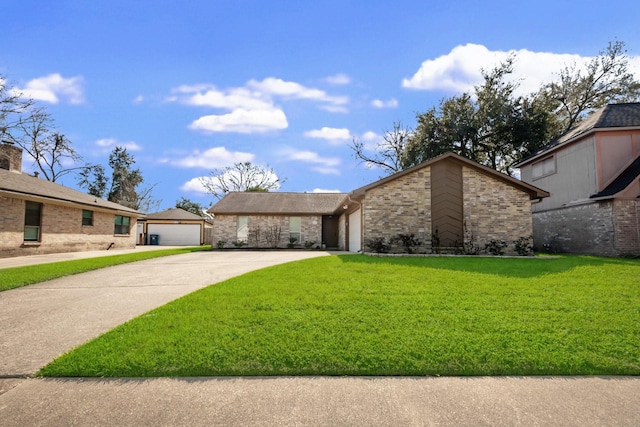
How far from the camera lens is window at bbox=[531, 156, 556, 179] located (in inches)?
702

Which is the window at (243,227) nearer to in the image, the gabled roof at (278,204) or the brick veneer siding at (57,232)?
the gabled roof at (278,204)

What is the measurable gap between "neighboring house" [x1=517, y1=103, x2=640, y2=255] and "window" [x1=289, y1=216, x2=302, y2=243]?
1487cm

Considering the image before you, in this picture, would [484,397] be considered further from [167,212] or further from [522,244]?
[167,212]

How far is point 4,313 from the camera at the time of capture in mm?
5383

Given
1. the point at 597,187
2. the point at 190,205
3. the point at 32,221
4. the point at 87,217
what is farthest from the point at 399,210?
the point at 190,205

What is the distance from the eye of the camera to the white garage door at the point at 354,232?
16.1 m

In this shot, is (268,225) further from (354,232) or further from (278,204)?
(354,232)

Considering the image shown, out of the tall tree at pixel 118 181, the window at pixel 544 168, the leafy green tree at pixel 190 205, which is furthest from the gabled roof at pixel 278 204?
the leafy green tree at pixel 190 205

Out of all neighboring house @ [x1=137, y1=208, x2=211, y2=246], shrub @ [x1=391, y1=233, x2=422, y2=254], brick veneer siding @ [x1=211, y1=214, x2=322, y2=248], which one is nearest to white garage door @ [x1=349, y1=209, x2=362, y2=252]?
shrub @ [x1=391, y1=233, x2=422, y2=254]

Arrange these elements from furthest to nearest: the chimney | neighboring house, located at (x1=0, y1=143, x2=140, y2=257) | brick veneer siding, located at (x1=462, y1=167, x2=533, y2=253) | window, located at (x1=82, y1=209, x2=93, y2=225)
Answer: window, located at (x1=82, y1=209, x2=93, y2=225) < the chimney < neighboring house, located at (x1=0, y1=143, x2=140, y2=257) < brick veneer siding, located at (x1=462, y1=167, x2=533, y2=253)

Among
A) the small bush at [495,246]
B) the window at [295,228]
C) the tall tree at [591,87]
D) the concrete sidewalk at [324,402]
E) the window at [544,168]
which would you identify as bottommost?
the concrete sidewalk at [324,402]

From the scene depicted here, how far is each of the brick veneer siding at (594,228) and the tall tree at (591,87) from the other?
1288 centimetres

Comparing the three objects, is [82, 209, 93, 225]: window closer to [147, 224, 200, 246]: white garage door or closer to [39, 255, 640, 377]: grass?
[147, 224, 200, 246]: white garage door

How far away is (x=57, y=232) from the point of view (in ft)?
55.1
